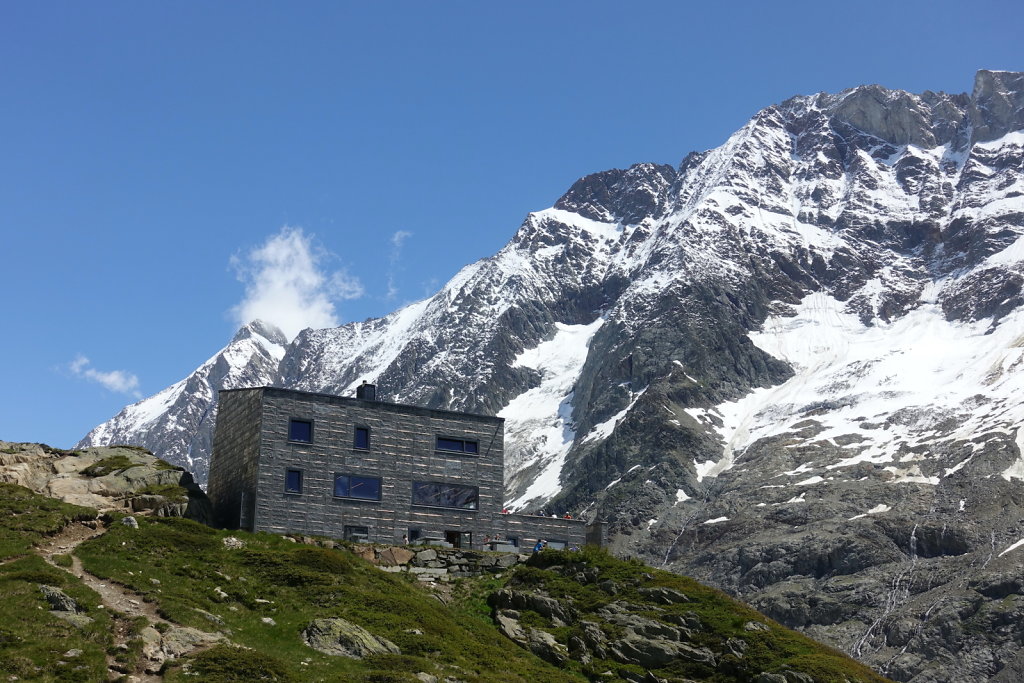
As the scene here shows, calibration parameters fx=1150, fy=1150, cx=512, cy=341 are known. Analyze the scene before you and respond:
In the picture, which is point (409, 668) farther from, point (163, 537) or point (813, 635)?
point (813, 635)

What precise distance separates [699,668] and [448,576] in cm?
1554

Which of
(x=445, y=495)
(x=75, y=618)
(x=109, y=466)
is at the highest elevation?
(x=109, y=466)

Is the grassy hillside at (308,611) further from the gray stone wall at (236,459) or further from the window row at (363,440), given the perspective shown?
the window row at (363,440)

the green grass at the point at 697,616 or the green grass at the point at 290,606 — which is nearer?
the green grass at the point at 290,606

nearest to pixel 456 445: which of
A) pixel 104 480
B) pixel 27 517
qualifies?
pixel 104 480

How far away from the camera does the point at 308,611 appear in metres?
49.7

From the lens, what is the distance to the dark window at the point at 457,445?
71.4 m

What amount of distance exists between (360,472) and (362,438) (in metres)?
2.17

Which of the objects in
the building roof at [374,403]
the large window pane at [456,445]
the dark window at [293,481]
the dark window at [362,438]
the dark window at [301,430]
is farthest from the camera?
the large window pane at [456,445]

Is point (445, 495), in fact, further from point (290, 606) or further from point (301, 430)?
point (290, 606)

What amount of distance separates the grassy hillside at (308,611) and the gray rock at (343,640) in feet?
2.03

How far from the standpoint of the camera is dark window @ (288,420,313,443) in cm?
6725

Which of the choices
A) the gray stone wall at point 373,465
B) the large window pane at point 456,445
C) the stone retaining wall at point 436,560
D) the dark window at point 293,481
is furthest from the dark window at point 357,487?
the large window pane at point 456,445

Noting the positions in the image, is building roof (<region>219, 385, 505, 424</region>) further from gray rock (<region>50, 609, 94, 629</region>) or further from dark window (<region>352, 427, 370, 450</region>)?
gray rock (<region>50, 609, 94, 629</region>)
